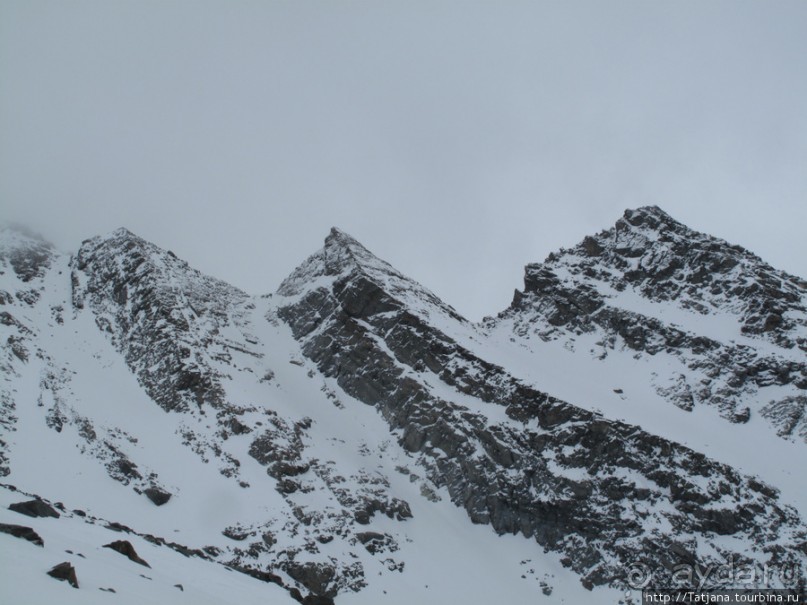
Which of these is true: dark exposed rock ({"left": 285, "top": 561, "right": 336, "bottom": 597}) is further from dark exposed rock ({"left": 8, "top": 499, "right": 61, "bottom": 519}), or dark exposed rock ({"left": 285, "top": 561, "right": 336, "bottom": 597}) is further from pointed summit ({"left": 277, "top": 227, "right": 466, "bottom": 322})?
pointed summit ({"left": 277, "top": 227, "right": 466, "bottom": 322})

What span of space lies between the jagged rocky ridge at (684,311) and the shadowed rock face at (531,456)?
349 centimetres

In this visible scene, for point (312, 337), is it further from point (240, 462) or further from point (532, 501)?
point (532, 501)

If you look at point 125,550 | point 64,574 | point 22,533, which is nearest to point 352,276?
point 125,550

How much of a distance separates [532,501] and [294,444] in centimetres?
2277

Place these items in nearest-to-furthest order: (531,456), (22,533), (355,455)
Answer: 1. (22,533)
2. (531,456)
3. (355,455)

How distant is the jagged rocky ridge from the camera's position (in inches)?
2414

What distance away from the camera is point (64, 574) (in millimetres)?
15227

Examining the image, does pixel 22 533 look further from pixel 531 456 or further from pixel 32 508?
pixel 531 456

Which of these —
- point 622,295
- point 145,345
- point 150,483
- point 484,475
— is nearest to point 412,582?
point 484,475

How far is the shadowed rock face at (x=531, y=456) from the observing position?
46594mm

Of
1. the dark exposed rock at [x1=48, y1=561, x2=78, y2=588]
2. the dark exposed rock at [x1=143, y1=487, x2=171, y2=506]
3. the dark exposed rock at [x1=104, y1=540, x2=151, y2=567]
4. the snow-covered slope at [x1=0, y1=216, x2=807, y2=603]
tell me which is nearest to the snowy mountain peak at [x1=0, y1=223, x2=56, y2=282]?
the snow-covered slope at [x1=0, y1=216, x2=807, y2=603]

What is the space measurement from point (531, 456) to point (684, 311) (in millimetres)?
32381

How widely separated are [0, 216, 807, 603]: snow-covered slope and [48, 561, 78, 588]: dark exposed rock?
912 centimetres

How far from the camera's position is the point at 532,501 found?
52.9m
